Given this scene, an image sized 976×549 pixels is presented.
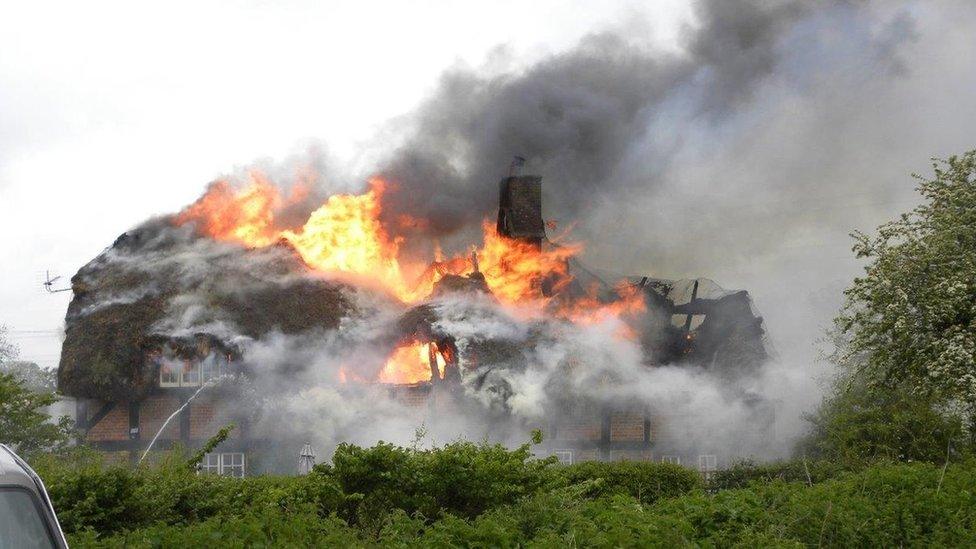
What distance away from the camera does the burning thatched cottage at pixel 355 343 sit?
2712 centimetres

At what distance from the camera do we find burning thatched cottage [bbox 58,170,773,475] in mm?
27125

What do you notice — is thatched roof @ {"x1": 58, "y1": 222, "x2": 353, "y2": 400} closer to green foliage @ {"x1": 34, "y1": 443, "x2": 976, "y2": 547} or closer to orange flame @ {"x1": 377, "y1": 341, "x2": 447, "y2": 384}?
orange flame @ {"x1": 377, "y1": 341, "x2": 447, "y2": 384}

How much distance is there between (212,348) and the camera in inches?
1106

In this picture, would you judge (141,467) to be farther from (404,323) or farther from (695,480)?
(404,323)

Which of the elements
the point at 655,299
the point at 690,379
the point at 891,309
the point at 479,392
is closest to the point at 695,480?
the point at 891,309

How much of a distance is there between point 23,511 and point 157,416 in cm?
2414

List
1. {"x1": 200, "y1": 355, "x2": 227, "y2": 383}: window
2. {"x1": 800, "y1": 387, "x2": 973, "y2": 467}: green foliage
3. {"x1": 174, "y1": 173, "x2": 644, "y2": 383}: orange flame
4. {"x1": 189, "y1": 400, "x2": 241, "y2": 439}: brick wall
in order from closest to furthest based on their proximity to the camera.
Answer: {"x1": 800, "y1": 387, "x2": 973, "y2": 467}: green foliage
{"x1": 189, "y1": 400, "x2": 241, "y2": 439}: brick wall
{"x1": 200, "y1": 355, "x2": 227, "y2": 383}: window
{"x1": 174, "y1": 173, "x2": 644, "y2": 383}: orange flame

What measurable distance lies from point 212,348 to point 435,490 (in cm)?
1916

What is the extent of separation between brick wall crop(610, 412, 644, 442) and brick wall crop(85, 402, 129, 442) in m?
13.4

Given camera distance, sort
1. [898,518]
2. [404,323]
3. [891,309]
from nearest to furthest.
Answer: [898,518], [891,309], [404,323]

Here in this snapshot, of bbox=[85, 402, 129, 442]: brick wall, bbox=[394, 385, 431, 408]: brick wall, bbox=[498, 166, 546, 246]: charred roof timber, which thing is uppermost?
bbox=[498, 166, 546, 246]: charred roof timber

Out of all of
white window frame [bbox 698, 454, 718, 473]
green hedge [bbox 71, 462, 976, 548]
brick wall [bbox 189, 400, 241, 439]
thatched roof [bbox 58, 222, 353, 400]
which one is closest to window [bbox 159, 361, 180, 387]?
thatched roof [bbox 58, 222, 353, 400]

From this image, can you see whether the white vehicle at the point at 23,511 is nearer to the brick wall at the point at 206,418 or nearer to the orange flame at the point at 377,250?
the brick wall at the point at 206,418

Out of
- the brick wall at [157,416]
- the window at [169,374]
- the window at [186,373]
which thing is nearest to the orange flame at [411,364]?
the window at [186,373]
